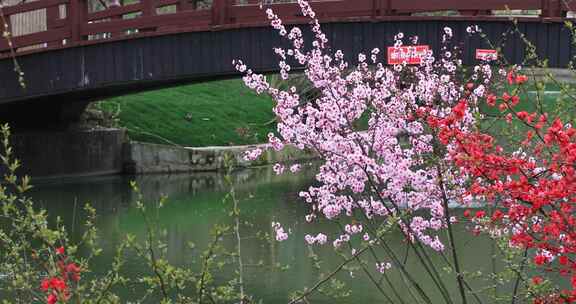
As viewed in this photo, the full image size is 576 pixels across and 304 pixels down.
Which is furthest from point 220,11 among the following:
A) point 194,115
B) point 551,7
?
point 194,115

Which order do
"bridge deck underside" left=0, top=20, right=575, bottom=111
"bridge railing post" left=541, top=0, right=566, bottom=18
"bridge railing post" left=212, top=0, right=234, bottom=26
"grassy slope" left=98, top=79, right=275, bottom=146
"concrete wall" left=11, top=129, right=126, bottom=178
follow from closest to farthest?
"bridge railing post" left=541, top=0, right=566, bottom=18 → "bridge deck underside" left=0, top=20, right=575, bottom=111 → "bridge railing post" left=212, top=0, right=234, bottom=26 → "concrete wall" left=11, top=129, right=126, bottom=178 → "grassy slope" left=98, top=79, right=275, bottom=146

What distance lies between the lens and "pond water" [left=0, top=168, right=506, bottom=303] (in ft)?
48.7

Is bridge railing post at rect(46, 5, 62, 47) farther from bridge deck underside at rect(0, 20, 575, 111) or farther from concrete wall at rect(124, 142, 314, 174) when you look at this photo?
concrete wall at rect(124, 142, 314, 174)

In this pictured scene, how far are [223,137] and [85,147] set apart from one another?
6.50m

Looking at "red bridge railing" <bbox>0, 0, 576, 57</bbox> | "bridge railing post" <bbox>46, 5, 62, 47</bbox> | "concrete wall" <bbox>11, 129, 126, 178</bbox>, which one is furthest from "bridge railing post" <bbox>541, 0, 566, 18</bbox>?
"concrete wall" <bbox>11, 129, 126, 178</bbox>

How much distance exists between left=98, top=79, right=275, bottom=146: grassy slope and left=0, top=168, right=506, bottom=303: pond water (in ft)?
10.1

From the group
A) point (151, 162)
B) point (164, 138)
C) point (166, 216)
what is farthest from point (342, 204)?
point (164, 138)

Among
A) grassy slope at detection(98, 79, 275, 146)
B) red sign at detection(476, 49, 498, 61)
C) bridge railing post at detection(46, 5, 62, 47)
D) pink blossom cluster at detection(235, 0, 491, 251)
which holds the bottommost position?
grassy slope at detection(98, 79, 275, 146)

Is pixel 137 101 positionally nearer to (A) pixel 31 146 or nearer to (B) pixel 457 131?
(A) pixel 31 146

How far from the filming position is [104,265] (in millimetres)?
16625

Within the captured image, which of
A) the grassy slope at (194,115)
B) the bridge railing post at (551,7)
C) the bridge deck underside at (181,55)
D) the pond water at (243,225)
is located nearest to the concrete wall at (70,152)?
the pond water at (243,225)

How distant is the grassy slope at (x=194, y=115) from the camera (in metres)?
35.8

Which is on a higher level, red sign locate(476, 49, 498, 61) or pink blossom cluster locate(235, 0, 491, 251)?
red sign locate(476, 49, 498, 61)

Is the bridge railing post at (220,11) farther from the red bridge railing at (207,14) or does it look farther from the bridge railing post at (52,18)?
the bridge railing post at (52,18)
